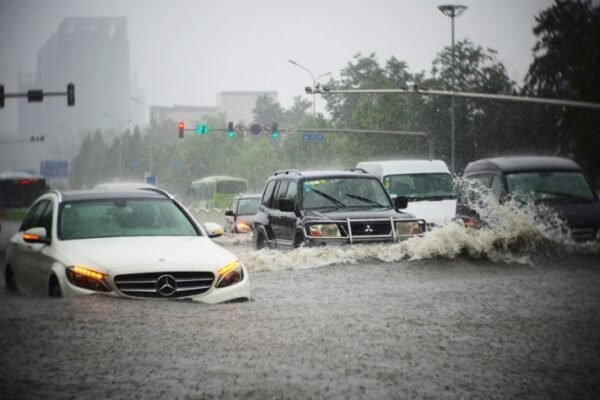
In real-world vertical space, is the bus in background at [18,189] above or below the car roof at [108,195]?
below

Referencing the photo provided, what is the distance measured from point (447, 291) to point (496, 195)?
6.90 metres

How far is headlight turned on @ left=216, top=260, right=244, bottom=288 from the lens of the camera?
10.1 m

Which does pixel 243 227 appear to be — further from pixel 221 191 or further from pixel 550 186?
pixel 221 191

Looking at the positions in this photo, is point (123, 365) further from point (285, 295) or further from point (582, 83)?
point (582, 83)

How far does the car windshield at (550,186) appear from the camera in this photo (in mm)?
17938

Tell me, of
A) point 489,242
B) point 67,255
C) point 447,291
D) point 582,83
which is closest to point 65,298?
point 67,255

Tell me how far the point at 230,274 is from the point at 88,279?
1415 mm

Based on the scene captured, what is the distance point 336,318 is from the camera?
31.3 feet

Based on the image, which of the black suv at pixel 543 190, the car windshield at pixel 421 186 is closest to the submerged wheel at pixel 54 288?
the black suv at pixel 543 190

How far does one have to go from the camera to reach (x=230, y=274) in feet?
33.4

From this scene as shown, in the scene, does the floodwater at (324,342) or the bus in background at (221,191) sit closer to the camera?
the floodwater at (324,342)

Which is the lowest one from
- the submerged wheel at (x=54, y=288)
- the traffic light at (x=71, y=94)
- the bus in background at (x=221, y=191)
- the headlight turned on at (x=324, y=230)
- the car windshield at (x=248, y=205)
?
the bus in background at (x=221, y=191)

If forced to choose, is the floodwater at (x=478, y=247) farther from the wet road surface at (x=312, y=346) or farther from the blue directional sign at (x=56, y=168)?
the blue directional sign at (x=56, y=168)

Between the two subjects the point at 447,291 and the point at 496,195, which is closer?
the point at 447,291
